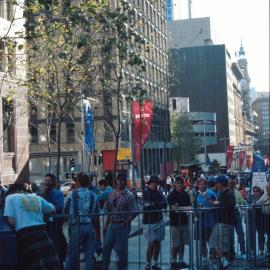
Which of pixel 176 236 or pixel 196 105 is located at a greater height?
pixel 196 105

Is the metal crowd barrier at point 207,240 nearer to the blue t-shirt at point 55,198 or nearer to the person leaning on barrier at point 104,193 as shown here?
the blue t-shirt at point 55,198

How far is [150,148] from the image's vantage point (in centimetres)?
6606

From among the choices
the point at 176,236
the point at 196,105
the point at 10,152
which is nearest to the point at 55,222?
the point at 176,236

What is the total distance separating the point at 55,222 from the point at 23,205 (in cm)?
153

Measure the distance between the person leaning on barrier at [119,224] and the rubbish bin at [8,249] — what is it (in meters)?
1.69

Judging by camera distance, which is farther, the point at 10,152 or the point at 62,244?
the point at 10,152

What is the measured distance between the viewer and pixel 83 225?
8984mm

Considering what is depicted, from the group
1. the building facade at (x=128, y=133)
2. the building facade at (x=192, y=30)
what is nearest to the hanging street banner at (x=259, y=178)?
the building facade at (x=128, y=133)

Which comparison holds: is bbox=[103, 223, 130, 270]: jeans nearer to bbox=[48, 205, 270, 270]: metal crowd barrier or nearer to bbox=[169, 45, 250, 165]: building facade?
bbox=[48, 205, 270, 270]: metal crowd barrier

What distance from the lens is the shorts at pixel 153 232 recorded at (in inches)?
380

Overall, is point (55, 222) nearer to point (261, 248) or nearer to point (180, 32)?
point (261, 248)

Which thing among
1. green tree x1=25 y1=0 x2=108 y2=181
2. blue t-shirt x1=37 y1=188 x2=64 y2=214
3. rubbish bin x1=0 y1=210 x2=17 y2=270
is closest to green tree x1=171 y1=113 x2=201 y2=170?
green tree x1=25 y1=0 x2=108 y2=181

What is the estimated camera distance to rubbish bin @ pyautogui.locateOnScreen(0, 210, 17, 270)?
7602 millimetres

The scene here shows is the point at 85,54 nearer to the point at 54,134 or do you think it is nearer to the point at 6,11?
the point at 6,11
